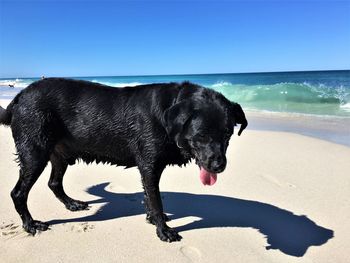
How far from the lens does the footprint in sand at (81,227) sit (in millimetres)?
3898

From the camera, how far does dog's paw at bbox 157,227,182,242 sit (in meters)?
3.71

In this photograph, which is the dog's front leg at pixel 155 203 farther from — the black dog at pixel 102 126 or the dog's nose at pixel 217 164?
the dog's nose at pixel 217 164

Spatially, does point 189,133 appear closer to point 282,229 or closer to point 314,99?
point 282,229

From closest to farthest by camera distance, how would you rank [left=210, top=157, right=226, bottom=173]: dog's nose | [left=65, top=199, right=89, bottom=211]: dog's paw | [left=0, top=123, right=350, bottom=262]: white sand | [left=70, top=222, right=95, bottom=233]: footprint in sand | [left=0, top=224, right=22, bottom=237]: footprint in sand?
1. [left=210, top=157, right=226, bottom=173]: dog's nose
2. [left=0, top=123, right=350, bottom=262]: white sand
3. [left=0, top=224, right=22, bottom=237]: footprint in sand
4. [left=70, top=222, right=95, bottom=233]: footprint in sand
5. [left=65, top=199, right=89, bottom=211]: dog's paw

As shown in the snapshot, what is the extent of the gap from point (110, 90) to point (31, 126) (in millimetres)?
858

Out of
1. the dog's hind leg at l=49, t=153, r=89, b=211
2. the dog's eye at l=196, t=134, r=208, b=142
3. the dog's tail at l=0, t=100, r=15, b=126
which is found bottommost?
the dog's hind leg at l=49, t=153, r=89, b=211

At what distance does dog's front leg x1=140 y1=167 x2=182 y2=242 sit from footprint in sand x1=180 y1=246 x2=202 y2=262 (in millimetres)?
201

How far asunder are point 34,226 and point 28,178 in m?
0.49

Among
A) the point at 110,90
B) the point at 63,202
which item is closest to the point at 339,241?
the point at 110,90

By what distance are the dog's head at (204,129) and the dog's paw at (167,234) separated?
72cm

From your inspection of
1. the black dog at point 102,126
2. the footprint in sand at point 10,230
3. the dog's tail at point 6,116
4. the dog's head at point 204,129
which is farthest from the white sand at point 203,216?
the dog's tail at point 6,116

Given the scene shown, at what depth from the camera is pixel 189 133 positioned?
3.30 m

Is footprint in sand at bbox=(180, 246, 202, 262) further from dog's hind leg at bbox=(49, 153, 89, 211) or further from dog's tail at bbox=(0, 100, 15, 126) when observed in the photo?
dog's tail at bbox=(0, 100, 15, 126)

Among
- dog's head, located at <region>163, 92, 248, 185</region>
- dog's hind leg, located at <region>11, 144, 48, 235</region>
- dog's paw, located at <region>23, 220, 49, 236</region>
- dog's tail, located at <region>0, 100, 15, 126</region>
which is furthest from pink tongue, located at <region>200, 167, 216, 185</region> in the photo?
dog's tail, located at <region>0, 100, 15, 126</region>
